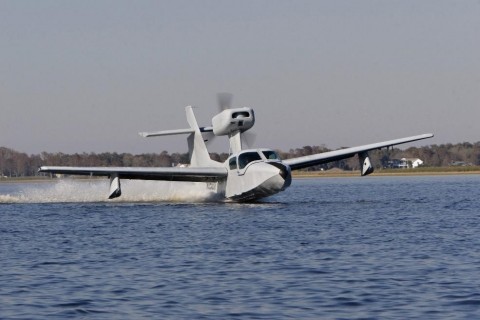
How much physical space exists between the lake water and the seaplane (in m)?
5.54

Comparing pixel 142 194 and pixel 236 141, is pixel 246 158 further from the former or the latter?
pixel 142 194

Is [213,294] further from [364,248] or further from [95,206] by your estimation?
[95,206]

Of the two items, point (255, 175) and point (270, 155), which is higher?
point (270, 155)

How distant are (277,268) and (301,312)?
5598 mm

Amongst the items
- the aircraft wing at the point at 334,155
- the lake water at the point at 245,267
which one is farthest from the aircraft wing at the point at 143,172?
the lake water at the point at 245,267

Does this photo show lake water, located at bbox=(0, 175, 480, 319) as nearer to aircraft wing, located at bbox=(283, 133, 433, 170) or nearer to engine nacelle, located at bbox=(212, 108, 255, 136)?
engine nacelle, located at bbox=(212, 108, 255, 136)

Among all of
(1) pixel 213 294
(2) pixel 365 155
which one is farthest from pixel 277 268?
(2) pixel 365 155

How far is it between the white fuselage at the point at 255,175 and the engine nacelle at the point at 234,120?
7.03 feet

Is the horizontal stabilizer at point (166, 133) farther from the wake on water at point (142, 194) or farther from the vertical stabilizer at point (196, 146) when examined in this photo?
the wake on water at point (142, 194)

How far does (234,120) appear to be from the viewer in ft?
164

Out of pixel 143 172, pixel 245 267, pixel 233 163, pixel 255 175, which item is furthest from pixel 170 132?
pixel 245 267

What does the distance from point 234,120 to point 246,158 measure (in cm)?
347

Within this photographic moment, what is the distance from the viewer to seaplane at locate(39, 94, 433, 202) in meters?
45.5

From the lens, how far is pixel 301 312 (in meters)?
15.6
